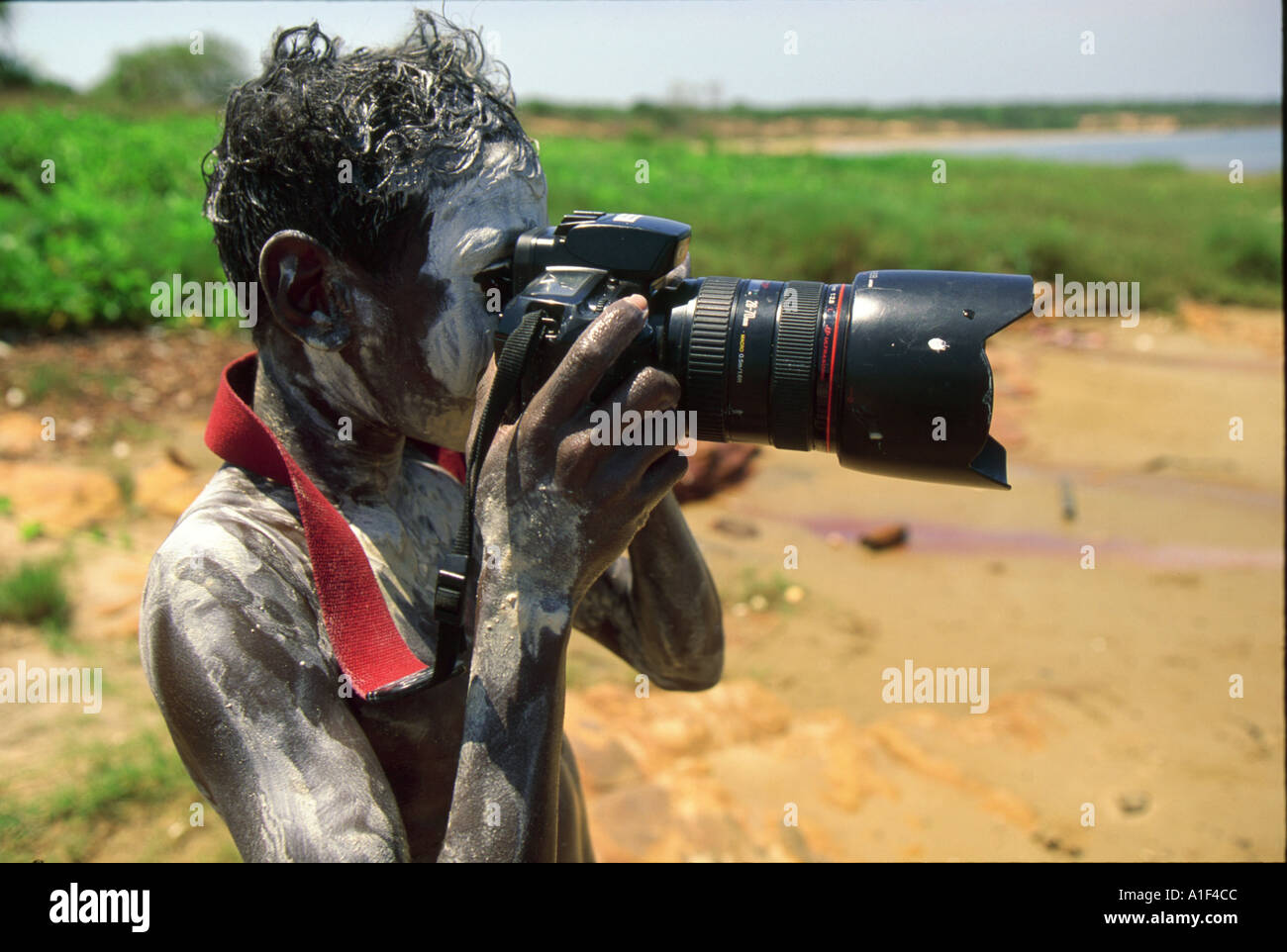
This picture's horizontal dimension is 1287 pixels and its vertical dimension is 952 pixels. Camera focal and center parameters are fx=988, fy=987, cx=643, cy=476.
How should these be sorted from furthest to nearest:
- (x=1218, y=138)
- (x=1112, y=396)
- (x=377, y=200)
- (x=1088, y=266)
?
(x=1218, y=138)
(x=1088, y=266)
(x=1112, y=396)
(x=377, y=200)

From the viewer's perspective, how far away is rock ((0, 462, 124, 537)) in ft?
14.2

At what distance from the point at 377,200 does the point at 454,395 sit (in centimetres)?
27

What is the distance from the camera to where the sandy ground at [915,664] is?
2951mm

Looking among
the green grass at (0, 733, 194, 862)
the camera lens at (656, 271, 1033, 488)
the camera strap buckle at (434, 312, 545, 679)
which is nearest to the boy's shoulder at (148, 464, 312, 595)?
the camera strap buckle at (434, 312, 545, 679)

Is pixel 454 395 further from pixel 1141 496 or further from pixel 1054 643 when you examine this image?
pixel 1141 496

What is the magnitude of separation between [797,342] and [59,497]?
4.31 metres

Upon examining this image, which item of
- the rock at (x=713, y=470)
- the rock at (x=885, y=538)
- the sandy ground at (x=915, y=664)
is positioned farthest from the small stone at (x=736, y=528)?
the rock at (x=885, y=538)

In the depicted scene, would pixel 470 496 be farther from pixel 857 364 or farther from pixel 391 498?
pixel 857 364

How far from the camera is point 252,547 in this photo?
1.21 meters

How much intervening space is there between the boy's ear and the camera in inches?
8.8

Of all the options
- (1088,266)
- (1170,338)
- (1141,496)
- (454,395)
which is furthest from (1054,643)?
(1088,266)

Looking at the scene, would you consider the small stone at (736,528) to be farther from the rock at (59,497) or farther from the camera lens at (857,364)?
the camera lens at (857,364)

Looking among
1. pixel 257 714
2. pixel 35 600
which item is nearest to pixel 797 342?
pixel 257 714

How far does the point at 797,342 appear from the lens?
1.27 meters
